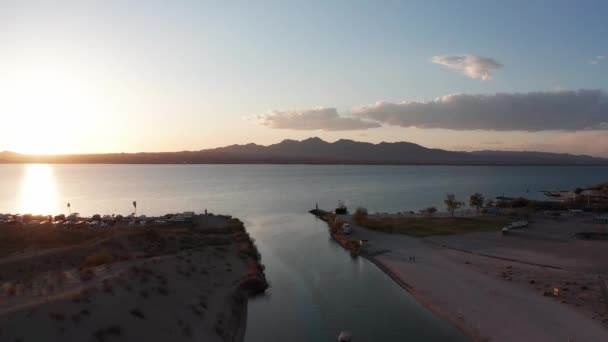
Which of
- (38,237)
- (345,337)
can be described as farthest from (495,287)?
(38,237)

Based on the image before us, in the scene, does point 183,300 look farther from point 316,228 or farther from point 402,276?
point 316,228

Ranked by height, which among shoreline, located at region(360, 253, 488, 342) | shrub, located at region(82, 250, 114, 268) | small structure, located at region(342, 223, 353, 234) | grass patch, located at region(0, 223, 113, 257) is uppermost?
shrub, located at region(82, 250, 114, 268)

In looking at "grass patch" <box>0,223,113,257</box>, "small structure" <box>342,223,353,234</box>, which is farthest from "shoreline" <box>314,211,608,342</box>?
"grass patch" <box>0,223,113,257</box>

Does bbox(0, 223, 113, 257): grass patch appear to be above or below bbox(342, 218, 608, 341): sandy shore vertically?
above

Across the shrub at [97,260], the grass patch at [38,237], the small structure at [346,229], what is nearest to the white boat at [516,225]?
the small structure at [346,229]

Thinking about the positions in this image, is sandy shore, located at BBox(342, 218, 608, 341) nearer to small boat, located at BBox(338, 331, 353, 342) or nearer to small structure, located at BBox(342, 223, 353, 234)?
small boat, located at BBox(338, 331, 353, 342)

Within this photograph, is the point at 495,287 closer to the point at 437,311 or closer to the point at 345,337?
the point at 437,311
